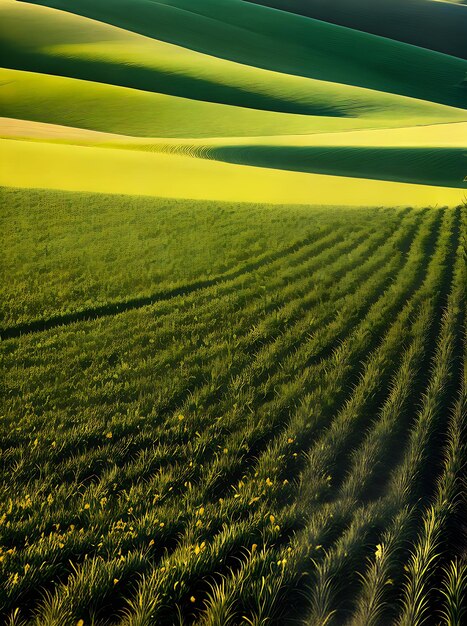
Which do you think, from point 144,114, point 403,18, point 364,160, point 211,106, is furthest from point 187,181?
point 403,18

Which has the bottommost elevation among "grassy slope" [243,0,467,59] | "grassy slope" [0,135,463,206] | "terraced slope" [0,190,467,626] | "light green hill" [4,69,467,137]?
"terraced slope" [0,190,467,626]

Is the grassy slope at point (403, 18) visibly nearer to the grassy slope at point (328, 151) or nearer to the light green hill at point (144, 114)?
the light green hill at point (144, 114)

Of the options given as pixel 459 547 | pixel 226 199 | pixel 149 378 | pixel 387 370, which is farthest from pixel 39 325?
pixel 226 199

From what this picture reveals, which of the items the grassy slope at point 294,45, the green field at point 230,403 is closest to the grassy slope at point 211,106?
the grassy slope at point 294,45

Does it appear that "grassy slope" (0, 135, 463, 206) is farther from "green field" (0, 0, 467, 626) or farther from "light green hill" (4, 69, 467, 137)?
"light green hill" (4, 69, 467, 137)

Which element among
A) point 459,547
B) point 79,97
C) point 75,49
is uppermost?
point 75,49

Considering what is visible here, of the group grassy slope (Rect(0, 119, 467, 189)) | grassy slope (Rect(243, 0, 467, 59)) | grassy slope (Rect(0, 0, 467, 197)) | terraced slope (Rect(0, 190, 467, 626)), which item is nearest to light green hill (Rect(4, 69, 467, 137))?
grassy slope (Rect(0, 0, 467, 197))

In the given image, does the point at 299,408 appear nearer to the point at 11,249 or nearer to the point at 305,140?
the point at 11,249
